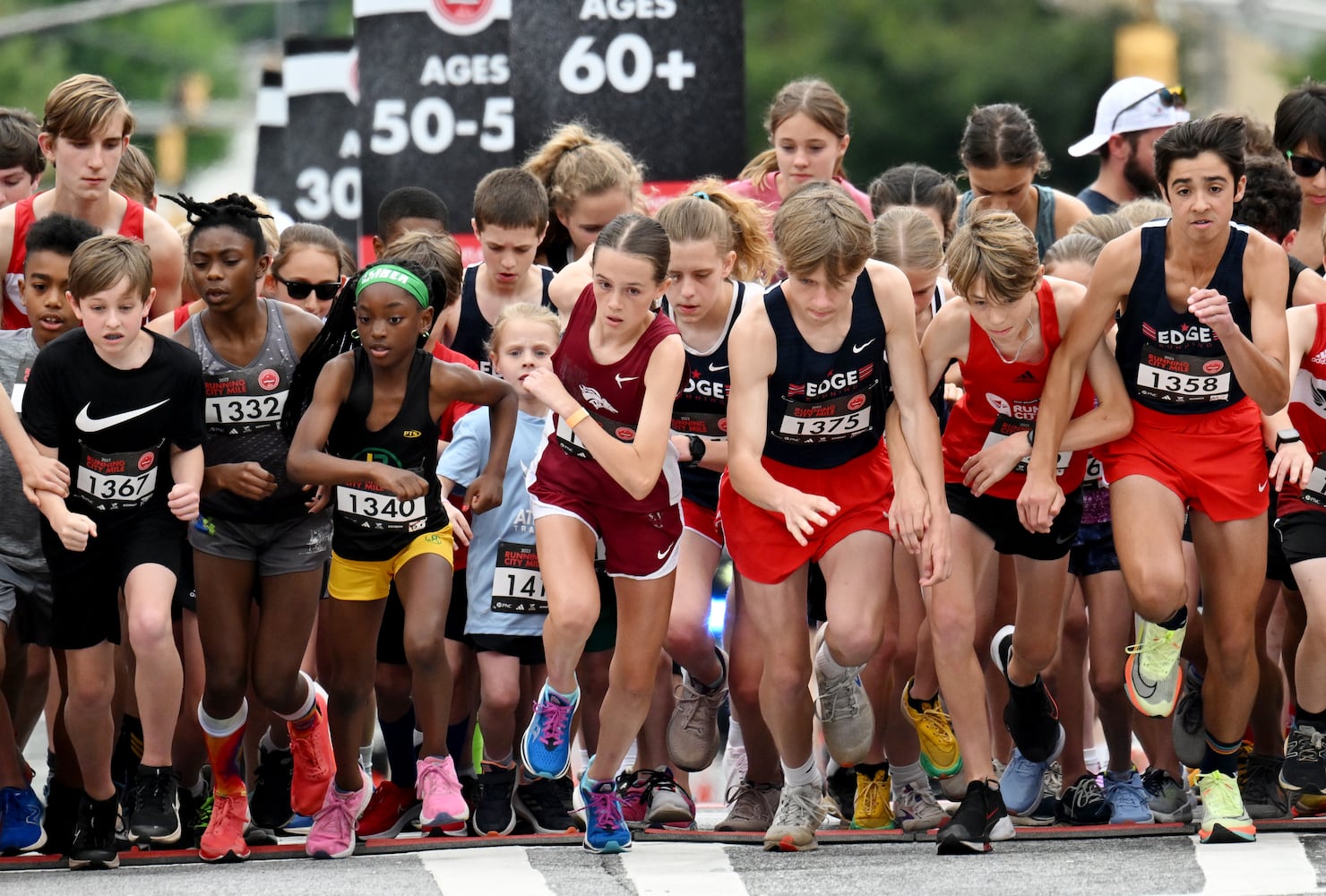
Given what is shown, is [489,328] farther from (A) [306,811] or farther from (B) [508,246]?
(A) [306,811]

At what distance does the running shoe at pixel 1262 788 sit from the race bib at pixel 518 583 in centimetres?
252

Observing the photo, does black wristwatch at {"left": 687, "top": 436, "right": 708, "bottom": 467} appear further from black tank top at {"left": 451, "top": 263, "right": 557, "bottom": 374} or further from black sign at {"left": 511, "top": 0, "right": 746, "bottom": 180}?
black sign at {"left": 511, "top": 0, "right": 746, "bottom": 180}

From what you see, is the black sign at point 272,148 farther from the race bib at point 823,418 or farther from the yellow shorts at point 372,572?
the race bib at point 823,418

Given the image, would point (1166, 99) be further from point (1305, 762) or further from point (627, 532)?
point (627, 532)

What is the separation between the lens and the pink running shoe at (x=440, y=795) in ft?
22.3

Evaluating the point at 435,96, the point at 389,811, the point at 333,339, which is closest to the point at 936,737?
the point at 389,811

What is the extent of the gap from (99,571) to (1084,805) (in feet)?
11.5

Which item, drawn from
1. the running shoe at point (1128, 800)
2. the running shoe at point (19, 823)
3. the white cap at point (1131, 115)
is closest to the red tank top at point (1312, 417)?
the running shoe at point (1128, 800)

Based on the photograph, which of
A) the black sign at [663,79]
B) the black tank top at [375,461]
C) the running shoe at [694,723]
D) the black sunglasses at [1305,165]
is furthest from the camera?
the black sign at [663,79]

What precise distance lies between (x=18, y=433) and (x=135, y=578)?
1.95 feet

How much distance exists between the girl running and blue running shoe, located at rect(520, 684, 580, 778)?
1.49ft

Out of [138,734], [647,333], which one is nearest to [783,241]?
[647,333]

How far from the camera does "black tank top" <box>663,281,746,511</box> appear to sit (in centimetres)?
696

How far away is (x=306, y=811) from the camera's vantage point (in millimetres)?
6793
